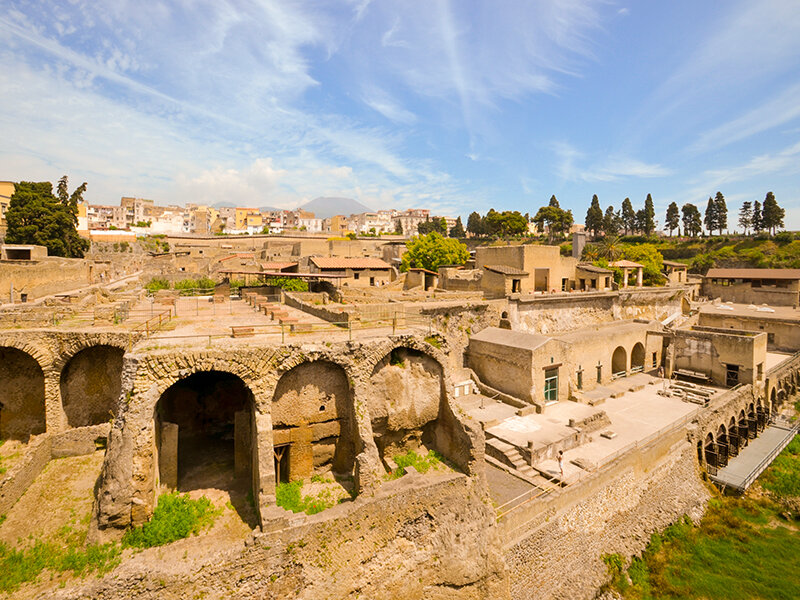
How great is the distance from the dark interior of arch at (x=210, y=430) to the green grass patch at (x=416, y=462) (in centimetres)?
483

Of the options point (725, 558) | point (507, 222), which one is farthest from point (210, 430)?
point (507, 222)

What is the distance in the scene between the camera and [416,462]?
46.4 ft

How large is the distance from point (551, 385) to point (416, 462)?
1219 centimetres

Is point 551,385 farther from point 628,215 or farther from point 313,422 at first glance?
point 628,215

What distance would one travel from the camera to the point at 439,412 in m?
15.0

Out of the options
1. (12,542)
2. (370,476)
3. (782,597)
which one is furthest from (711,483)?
(12,542)

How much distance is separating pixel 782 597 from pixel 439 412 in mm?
15353

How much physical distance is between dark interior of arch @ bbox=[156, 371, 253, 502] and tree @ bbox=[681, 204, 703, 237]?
102 meters

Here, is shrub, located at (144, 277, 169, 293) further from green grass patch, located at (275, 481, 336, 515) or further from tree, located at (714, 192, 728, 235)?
tree, located at (714, 192, 728, 235)

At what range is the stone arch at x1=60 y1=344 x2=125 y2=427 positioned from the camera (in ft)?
47.8

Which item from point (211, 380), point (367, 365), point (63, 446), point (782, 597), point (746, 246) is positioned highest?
point (746, 246)

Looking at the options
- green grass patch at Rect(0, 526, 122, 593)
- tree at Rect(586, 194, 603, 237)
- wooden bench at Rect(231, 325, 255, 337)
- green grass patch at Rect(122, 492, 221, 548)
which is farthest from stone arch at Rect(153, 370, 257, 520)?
tree at Rect(586, 194, 603, 237)

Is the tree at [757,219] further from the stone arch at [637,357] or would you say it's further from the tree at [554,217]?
the stone arch at [637,357]

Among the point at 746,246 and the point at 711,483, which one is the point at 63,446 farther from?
the point at 746,246
